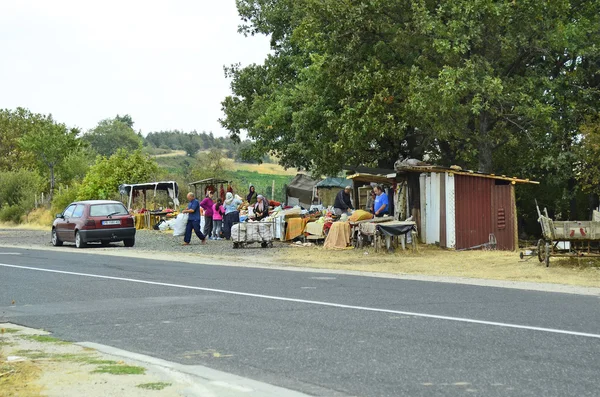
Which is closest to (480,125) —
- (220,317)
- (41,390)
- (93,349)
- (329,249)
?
(329,249)

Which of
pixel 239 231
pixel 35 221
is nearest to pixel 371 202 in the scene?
pixel 239 231

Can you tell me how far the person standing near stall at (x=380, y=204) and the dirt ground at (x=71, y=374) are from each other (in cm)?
1739

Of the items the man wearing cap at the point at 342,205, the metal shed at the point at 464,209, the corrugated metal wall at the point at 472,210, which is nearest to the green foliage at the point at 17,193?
the man wearing cap at the point at 342,205

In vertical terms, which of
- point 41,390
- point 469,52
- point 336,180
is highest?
point 469,52

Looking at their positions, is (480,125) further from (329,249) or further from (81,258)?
(81,258)

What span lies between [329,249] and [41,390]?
66.0ft

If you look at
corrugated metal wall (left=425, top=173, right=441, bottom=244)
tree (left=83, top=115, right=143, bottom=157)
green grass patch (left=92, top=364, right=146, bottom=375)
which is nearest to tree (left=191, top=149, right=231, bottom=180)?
corrugated metal wall (left=425, top=173, right=441, bottom=244)

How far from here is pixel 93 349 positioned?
28.5ft

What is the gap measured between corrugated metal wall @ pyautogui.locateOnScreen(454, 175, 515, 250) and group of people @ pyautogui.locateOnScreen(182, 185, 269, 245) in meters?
7.41

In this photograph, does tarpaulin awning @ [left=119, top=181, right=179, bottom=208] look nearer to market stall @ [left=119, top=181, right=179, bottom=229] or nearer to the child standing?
market stall @ [left=119, top=181, right=179, bottom=229]

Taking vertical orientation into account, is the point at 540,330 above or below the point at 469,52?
below

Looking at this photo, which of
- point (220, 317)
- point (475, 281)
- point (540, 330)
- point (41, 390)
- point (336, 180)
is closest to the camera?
point (41, 390)

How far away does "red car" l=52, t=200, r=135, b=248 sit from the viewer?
2906 centimetres

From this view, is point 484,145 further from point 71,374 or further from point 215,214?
point 71,374
